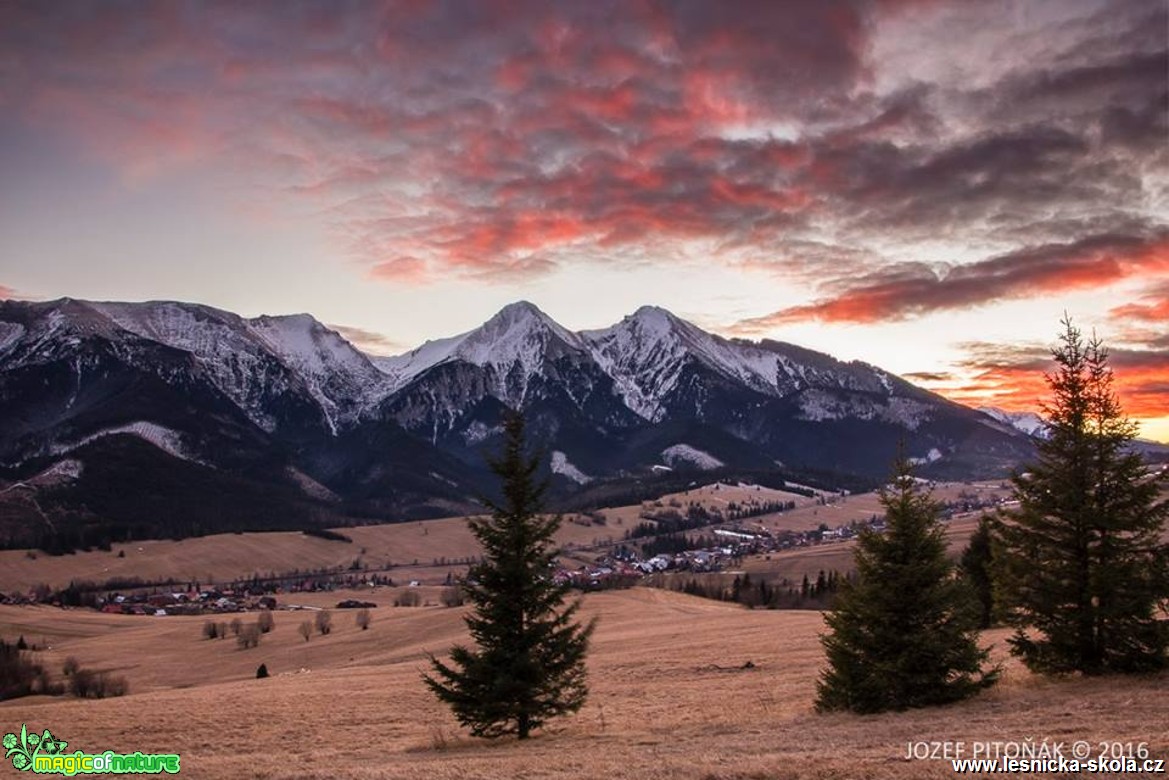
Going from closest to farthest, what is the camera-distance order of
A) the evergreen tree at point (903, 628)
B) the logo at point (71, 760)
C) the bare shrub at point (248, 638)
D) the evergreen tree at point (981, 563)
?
the evergreen tree at point (903, 628) < the logo at point (71, 760) < the evergreen tree at point (981, 563) < the bare shrub at point (248, 638)

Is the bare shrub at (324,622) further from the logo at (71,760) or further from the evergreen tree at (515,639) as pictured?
the evergreen tree at (515,639)

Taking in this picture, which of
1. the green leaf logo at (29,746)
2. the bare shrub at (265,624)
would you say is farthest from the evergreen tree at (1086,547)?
the bare shrub at (265,624)

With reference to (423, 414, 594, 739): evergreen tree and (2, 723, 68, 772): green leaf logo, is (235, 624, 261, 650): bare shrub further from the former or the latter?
(423, 414, 594, 739): evergreen tree

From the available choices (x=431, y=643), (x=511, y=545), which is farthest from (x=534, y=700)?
(x=431, y=643)

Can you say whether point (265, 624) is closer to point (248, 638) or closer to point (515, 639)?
point (248, 638)

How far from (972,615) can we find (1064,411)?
1025 centimetres

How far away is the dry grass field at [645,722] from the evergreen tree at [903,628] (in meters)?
1.41

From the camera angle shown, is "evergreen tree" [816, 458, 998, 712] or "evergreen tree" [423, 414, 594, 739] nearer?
"evergreen tree" [816, 458, 998, 712]

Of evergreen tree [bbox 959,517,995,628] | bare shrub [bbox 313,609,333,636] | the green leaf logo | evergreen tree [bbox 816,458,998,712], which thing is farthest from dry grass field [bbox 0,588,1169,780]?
bare shrub [bbox 313,609,333,636]

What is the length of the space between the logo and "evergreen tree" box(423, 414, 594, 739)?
36.6 feet

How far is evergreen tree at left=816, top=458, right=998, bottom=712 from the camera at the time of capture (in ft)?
100

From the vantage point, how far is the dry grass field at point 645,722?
22656 mm

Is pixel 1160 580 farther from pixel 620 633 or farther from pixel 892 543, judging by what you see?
pixel 620 633

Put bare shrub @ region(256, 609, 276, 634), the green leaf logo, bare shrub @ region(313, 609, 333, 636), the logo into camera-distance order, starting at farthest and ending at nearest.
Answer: bare shrub @ region(256, 609, 276, 634) < bare shrub @ region(313, 609, 333, 636) < the green leaf logo < the logo
